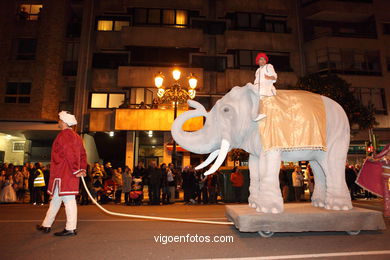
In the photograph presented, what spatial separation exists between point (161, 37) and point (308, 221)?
19939mm

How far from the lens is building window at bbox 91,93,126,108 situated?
68.1ft

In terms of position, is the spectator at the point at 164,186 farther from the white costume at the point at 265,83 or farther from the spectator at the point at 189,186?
the white costume at the point at 265,83

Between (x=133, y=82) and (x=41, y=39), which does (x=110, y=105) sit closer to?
(x=133, y=82)

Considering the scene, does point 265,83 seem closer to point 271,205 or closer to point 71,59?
point 271,205

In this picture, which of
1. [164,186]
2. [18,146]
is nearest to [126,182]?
[164,186]

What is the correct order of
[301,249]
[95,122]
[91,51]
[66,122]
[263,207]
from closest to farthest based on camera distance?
[301,249]
[263,207]
[66,122]
[95,122]
[91,51]

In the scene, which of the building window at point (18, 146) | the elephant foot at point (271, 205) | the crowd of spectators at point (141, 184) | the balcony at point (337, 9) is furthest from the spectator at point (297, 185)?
the building window at point (18, 146)

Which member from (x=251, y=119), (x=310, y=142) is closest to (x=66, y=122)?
(x=251, y=119)

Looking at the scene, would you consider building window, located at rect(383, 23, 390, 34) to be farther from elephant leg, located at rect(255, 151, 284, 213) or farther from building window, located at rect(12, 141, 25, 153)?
building window, located at rect(12, 141, 25, 153)

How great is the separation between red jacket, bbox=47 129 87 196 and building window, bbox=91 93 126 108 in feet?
55.4

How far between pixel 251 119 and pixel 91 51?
20919 millimetres

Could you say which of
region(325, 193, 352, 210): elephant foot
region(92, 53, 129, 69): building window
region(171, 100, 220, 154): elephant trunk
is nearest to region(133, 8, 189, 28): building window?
region(92, 53, 129, 69): building window

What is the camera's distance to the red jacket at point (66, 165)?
4.31 metres

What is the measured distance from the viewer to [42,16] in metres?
20.7
